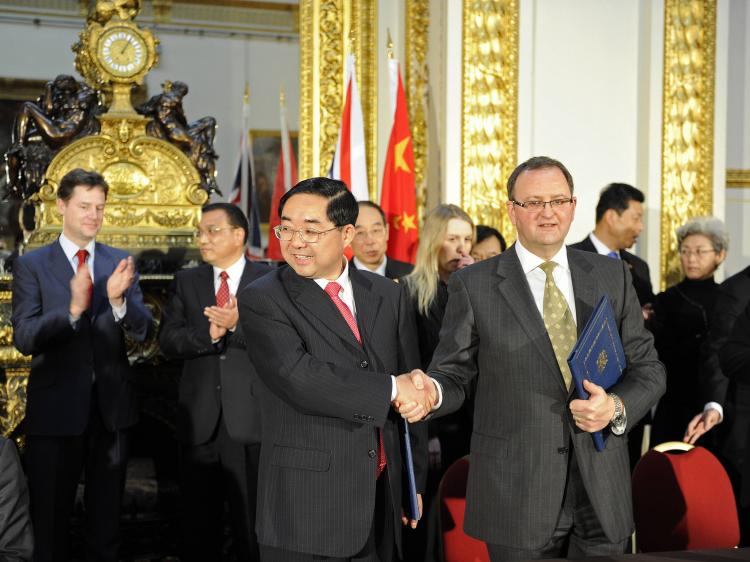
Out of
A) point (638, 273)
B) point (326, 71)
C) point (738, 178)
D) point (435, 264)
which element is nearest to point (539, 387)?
point (435, 264)

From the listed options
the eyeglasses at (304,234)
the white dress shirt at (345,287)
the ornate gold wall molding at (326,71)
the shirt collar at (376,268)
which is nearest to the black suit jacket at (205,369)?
the shirt collar at (376,268)

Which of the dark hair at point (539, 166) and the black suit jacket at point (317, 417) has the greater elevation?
the dark hair at point (539, 166)

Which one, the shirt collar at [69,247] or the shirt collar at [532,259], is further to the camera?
the shirt collar at [69,247]

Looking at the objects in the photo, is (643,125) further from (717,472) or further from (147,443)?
(147,443)

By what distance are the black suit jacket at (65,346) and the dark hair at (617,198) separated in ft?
7.71

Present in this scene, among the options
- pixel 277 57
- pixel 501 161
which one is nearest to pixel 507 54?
pixel 501 161

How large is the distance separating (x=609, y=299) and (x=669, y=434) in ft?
7.51

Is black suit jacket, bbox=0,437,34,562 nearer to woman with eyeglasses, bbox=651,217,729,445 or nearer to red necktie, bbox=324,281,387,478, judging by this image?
red necktie, bbox=324,281,387,478

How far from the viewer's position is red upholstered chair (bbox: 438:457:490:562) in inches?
106

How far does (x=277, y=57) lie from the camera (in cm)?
676

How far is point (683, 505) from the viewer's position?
2.79 m

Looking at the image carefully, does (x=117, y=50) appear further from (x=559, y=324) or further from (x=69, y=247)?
(x=559, y=324)

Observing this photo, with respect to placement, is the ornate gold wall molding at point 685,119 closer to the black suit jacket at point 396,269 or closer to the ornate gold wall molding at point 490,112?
the ornate gold wall molding at point 490,112

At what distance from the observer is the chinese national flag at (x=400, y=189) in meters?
5.28
